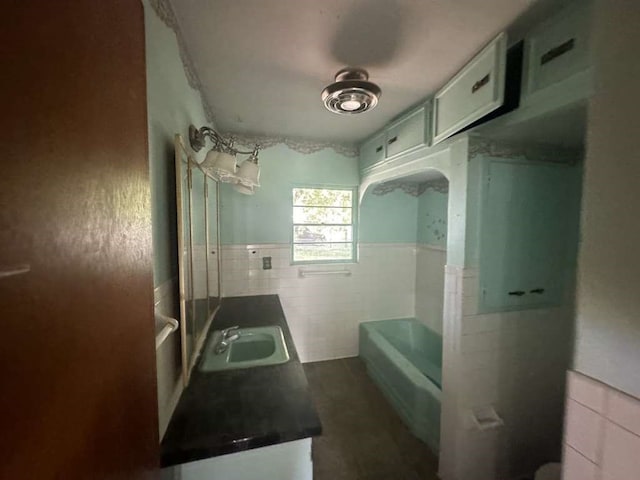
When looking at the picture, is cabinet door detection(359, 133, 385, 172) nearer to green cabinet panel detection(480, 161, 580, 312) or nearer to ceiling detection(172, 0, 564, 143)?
ceiling detection(172, 0, 564, 143)

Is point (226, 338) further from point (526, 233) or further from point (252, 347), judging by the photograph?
point (526, 233)

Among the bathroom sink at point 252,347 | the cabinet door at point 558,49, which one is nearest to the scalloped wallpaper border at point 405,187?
the cabinet door at point 558,49

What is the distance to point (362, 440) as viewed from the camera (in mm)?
1815

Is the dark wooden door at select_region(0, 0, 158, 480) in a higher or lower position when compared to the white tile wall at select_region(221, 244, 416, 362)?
higher

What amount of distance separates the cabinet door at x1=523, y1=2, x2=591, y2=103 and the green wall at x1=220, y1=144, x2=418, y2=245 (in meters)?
1.82

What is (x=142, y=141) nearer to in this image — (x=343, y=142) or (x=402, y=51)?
(x=402, y=51)

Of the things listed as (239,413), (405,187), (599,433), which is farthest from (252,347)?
(405,187)

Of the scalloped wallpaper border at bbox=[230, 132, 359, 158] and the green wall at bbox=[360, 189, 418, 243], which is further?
the green wall at bbox=[360, 189, 418, 243]

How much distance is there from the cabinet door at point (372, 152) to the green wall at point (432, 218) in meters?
0.81

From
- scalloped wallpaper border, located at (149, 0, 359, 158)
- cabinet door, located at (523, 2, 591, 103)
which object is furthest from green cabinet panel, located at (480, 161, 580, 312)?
scalloped wallpaper border, located at (149, 0, 359, 158)

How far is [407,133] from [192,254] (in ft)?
5.59

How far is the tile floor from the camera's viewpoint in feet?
5.23

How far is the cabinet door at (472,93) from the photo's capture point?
1103mm

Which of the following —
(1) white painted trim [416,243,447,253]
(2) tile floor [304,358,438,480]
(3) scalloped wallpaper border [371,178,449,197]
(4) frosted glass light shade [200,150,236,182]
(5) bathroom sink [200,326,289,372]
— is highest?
(3) scalloped wallpaper border [371,178,449,197]
